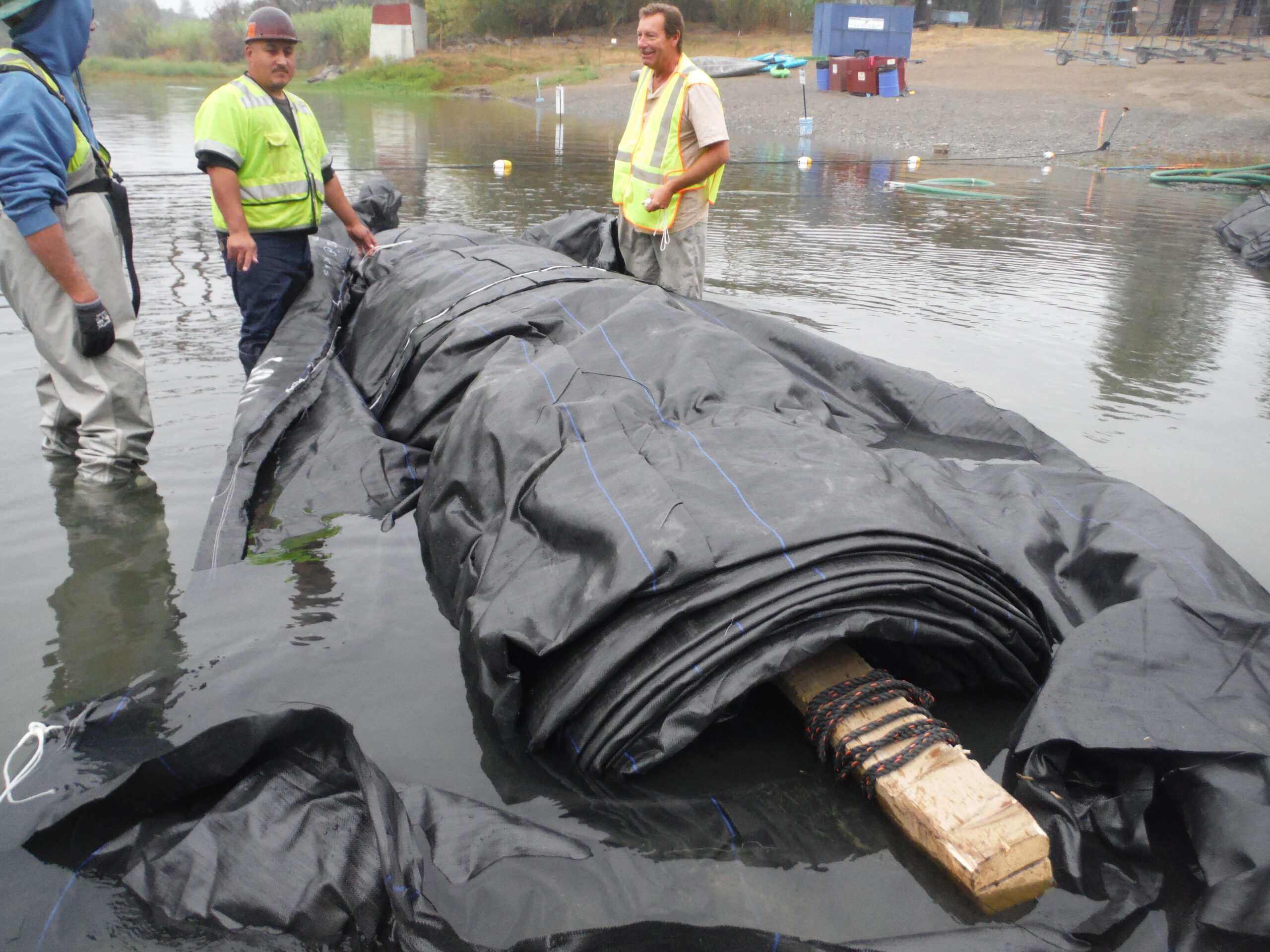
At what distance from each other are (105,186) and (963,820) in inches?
144

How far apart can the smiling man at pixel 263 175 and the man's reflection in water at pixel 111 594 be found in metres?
1.13

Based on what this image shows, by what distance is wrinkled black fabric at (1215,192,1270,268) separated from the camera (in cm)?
798

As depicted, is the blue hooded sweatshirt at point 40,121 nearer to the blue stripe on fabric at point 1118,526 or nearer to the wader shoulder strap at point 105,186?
the wader shoulder strap at point 105,186

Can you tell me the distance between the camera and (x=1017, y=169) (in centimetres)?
1577

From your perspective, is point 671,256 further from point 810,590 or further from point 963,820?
point 963,820

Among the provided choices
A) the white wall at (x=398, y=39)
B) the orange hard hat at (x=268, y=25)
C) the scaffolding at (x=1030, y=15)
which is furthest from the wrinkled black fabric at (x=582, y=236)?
the white wall at (x=398, y=39)

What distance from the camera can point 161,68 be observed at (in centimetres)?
5253

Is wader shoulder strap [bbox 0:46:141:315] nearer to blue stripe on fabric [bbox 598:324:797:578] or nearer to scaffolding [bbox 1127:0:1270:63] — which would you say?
blue stripe on fabric [bbox 598:324:797:578]

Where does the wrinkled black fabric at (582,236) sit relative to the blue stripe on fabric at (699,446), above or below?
above

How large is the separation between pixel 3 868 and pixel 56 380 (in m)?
2.43

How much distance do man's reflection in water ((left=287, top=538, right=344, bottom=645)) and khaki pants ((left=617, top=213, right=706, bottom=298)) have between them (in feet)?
9.04

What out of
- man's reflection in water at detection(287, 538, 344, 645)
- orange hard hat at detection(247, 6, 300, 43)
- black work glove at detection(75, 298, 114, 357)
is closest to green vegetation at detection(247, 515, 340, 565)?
man's reflection in water at detection(287, 538, 344, 645)

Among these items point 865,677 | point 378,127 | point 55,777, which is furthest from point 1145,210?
point 378,127

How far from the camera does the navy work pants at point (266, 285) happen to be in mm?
4125
